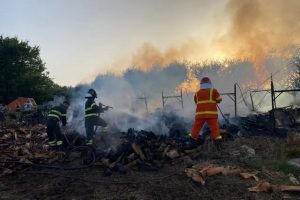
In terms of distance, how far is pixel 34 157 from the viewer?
11.6 metres

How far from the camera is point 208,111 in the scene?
35.9 ft

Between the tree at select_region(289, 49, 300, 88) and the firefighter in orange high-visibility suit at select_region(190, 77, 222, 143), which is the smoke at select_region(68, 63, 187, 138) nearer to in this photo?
the firefighter in orange high-visibility suit at select_region(190, 77, 222, 143)

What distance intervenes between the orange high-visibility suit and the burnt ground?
1.99 ft

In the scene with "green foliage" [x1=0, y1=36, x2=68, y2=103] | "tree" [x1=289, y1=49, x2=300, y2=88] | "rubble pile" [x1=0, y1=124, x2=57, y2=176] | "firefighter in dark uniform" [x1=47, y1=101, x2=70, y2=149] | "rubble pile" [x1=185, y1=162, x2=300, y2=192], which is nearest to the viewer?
"rubble pile" [x1=185, y1=162, x2=300, y2=192]

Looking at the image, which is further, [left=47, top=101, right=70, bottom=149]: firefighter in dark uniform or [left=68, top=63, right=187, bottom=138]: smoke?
[left=68, top=63, right=187, bottom=138]: smoke

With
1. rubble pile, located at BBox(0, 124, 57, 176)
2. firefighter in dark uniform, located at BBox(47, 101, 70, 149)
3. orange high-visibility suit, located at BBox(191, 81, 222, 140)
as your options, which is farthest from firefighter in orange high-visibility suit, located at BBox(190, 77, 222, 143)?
firefighter in dark uniform, located at BBox(47, 101, 70, 149)

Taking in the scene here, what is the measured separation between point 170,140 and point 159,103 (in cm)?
2816

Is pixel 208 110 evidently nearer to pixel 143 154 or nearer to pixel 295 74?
pixel 143 154

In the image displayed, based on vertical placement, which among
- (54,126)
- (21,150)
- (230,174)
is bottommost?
(230,174)

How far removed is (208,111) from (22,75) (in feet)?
101

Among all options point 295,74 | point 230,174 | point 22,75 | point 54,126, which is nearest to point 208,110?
point 230,174

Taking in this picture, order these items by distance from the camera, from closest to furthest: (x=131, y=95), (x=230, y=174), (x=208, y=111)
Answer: (x=230, y=174), (x=208, y=111), (x=131, y=95)

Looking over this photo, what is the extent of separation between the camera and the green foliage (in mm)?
36812

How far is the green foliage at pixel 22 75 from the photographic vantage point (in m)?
36.8
